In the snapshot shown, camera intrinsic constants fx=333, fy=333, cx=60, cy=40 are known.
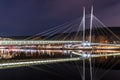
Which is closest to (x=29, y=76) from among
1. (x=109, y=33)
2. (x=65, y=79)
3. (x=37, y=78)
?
(x=37, y=78)

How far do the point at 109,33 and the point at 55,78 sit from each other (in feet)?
145

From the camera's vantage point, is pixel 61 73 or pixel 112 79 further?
pixel 61 73

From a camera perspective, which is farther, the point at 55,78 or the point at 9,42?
the point at 9,42

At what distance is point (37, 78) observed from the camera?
1066 centimetres

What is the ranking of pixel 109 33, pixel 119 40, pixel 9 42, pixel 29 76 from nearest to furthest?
pixel 29 76 → pixel 9 42 → pixel 119 40 → pixel 109 33

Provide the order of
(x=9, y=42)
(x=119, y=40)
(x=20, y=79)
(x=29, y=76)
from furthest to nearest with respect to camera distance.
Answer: (x=119, y=40), (x=9, y=42), (x=29, y=76), (x=20, y=79)

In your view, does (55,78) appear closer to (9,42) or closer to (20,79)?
(20,79)

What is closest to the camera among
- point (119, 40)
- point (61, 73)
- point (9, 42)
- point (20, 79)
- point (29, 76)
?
point (20, 79)

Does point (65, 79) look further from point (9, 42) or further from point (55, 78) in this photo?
point (9, 42)

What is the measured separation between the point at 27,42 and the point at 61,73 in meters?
17.9

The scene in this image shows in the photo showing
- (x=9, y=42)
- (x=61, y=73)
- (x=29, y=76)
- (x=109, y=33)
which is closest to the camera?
(x=29, y=76)

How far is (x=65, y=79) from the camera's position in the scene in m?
10.5

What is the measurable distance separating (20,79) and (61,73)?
6.95 feet

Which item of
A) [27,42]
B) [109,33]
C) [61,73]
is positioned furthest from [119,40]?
[61,73]
